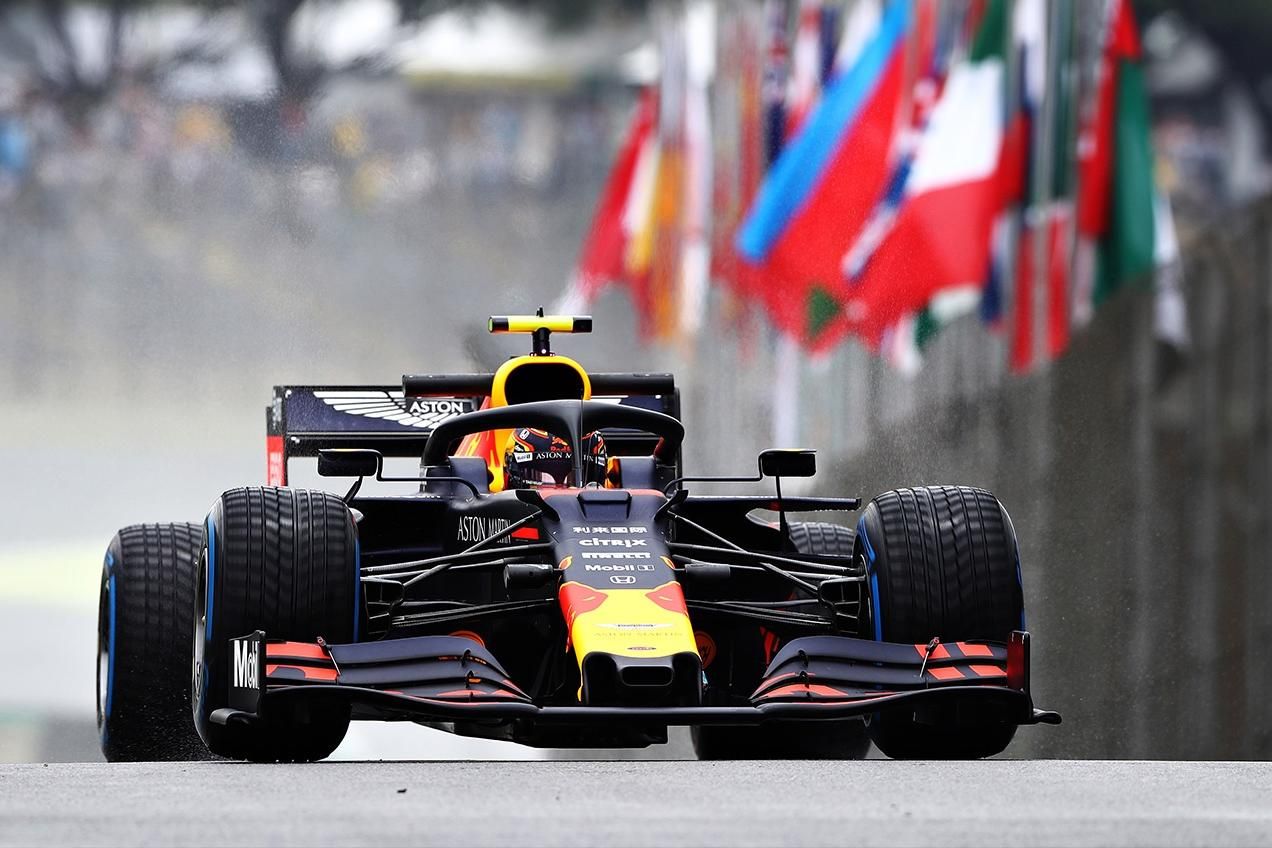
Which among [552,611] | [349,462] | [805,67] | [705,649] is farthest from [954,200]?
[552,611]

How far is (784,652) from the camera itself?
27.1 feet

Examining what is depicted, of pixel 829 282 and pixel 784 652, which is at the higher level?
pixel 829 282

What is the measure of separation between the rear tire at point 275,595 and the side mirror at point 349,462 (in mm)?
664

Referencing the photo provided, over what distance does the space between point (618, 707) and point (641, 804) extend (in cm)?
147

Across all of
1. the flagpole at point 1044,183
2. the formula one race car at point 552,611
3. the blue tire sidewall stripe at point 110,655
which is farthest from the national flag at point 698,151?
the blue tire sidewall stripe at point 110,655

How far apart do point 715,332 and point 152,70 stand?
21.0 ft

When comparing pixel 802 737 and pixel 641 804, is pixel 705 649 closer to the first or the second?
pixel 802 737

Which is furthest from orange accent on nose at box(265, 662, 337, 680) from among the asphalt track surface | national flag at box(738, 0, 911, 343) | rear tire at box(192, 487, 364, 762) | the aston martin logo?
national flag at box(738, 0, 911, 343)

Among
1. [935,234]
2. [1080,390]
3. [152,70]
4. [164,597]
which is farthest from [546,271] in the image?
[164,597]

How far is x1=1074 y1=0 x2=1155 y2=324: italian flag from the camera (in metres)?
20.3

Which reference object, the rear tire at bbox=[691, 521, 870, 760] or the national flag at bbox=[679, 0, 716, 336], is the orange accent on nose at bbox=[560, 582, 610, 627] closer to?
the rear tire at bbox=[691, 521, 870, 760]

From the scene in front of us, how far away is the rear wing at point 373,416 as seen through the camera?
36.8 ft

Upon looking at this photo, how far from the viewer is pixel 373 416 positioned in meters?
11.5

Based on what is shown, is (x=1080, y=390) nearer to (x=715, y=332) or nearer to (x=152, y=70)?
(x=715, y=332)
